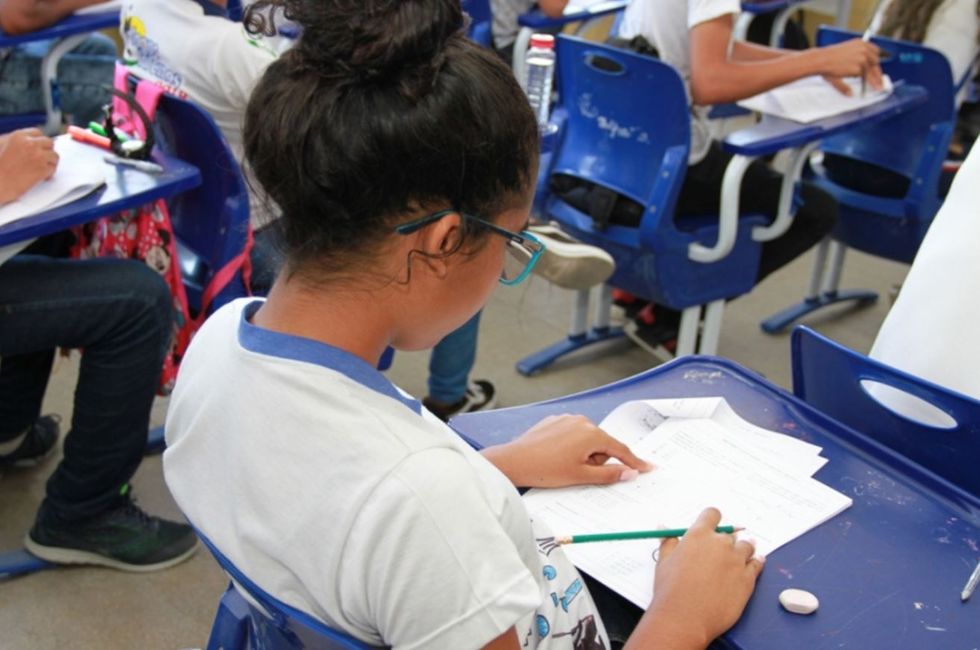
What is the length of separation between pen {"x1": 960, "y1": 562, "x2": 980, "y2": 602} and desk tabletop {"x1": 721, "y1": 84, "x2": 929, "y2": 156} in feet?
4.29

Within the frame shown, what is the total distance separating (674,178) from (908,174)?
81 cm

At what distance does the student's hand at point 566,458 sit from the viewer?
1.06 metres

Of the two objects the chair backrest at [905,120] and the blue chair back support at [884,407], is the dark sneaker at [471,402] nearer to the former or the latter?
the chair backrest at [905,120]

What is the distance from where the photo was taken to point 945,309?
1151mm

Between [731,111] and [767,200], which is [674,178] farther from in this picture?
[731,111]

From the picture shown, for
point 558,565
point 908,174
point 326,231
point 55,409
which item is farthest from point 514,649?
point 908,174

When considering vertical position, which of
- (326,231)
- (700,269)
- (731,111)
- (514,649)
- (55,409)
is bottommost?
(55,409)

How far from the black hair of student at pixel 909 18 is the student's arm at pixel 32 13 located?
215 centimetres

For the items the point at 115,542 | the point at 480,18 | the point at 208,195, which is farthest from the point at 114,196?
the point at 480,18

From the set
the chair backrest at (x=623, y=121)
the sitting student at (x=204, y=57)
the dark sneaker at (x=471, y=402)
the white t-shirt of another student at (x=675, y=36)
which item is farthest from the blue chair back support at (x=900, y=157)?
the sitting student at (x=204, y=57)

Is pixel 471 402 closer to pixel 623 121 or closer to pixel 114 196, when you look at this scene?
pixel 623 121

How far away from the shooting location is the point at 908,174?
2646 millimetres

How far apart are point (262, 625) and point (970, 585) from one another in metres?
0.62

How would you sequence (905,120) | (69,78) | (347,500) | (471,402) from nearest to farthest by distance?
(347,500), (471,402), (905,120), (69,78)
